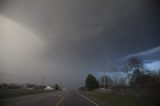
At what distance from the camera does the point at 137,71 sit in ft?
253

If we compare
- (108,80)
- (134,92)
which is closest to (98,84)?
(108,80)

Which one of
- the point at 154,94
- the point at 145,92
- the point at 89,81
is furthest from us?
the point at 89,81

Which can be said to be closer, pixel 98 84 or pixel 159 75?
pixel 159 75

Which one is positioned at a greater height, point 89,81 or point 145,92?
point 89,81

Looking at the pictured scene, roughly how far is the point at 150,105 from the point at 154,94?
24.7 ft

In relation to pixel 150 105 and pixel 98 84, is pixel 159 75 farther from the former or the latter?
pixel 98 84

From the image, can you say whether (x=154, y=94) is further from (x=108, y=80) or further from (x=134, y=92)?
(x=108, y=80)

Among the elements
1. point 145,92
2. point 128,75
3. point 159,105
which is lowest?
point 159,105

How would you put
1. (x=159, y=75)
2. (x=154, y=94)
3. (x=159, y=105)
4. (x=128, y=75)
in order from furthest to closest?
(x=128, y=75) → (x=159, y=75) → (x=154, y=94) → (x=159, y=105)

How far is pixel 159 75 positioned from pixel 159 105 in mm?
21187

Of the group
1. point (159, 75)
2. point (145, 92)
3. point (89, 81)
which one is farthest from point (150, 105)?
point (89, 81)

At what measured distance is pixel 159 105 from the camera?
2314cm

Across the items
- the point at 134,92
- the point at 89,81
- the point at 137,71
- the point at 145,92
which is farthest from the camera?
the point at 89,81

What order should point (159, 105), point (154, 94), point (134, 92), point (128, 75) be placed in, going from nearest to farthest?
point (159, 105) → point (154, 94) → point (134, 92) → point (128, 75)
